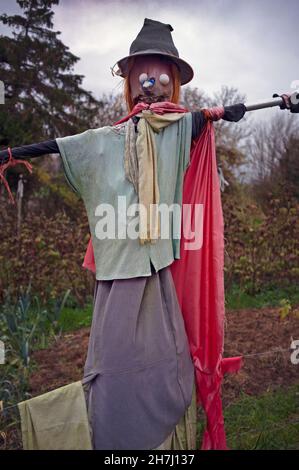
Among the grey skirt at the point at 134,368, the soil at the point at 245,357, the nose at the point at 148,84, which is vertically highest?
the nose at the point at 148,84

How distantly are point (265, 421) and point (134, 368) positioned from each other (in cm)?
115

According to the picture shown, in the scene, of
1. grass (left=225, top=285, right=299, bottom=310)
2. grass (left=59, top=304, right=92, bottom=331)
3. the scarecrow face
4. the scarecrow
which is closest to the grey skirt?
the scarecrow

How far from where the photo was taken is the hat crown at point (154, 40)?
1.99 meters

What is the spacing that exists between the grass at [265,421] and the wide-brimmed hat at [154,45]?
6.31 feet

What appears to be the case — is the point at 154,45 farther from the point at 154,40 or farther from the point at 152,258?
the point at 152,258

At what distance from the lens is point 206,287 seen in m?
2.01

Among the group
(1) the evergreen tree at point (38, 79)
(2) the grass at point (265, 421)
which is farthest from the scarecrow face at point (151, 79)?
(1) the evergreen tree at point (38, 79)

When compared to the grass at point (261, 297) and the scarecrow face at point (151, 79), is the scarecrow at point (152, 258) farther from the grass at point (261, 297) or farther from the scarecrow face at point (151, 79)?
the grass at point (261, 297)

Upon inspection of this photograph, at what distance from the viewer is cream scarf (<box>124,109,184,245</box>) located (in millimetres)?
1769

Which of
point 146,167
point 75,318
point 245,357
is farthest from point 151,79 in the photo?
point 75,318

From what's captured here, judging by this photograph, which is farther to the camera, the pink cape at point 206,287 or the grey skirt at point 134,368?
the pink cape at point 206,287

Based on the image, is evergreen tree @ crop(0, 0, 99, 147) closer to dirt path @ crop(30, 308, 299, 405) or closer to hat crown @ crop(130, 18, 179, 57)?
dirt path @ crop(30, 308, 299, 405)

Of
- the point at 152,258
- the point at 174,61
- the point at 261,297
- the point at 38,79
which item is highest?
the point at 38,79

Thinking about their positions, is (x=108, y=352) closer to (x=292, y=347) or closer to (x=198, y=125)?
(x=198, y=125)
